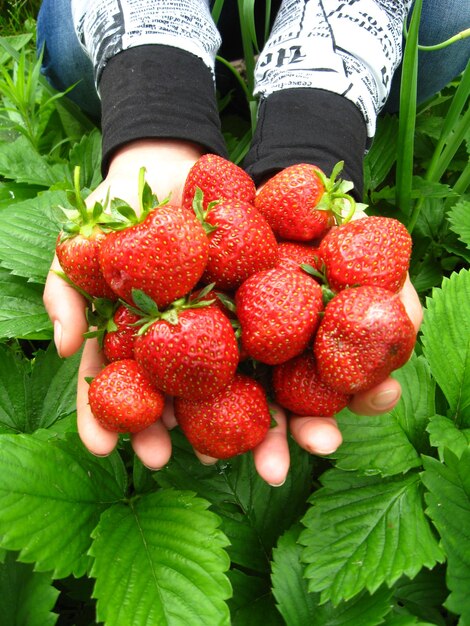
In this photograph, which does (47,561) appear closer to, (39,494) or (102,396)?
(39,494)

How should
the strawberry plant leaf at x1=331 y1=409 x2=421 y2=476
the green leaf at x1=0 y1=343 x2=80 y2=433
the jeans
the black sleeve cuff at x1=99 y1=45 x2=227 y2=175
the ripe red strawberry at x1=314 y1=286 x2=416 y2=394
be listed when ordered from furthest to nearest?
the jeans
the black sleeve cuff at x1=99 y1=45 x2=227 y2=175
the green leaf at x1=0 y1=343 x2=80 y2=433
the strawberry plant leaf at x1=331 y1=409 x2=421 y2=476
the ripe red strawberry at x1=314 y1=286 x2=416 y2=394

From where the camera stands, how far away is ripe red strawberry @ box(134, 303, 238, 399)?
2.63 feet

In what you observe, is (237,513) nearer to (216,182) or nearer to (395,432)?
(395,432)

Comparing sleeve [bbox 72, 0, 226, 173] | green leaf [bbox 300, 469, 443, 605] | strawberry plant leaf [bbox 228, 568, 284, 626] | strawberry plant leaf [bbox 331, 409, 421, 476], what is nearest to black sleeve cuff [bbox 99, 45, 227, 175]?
sleeve [bbox 72, 0, 226, 173]

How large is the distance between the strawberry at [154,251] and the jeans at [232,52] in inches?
42.2

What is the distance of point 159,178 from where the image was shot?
3.90 feet

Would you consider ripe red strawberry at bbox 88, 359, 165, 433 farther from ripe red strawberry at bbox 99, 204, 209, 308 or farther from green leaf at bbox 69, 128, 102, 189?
green leaf at bbox 69, 128, 102, 189

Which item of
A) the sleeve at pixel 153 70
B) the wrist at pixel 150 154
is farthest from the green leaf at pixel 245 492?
the sleeve at pixel 153 70

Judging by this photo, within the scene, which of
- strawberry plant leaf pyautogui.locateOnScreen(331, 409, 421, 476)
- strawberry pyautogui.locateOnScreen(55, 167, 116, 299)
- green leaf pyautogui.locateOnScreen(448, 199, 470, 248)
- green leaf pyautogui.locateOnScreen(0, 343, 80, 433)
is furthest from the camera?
green leaf pyautogui.locateOnScreen(448, 199, 470, 248)

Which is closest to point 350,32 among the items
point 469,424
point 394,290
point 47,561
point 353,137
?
point 353,137

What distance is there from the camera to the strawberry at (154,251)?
0.81 meters

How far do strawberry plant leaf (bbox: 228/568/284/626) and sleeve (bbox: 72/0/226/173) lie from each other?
92cm

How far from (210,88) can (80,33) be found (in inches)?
16.1

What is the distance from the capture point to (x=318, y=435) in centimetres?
88
